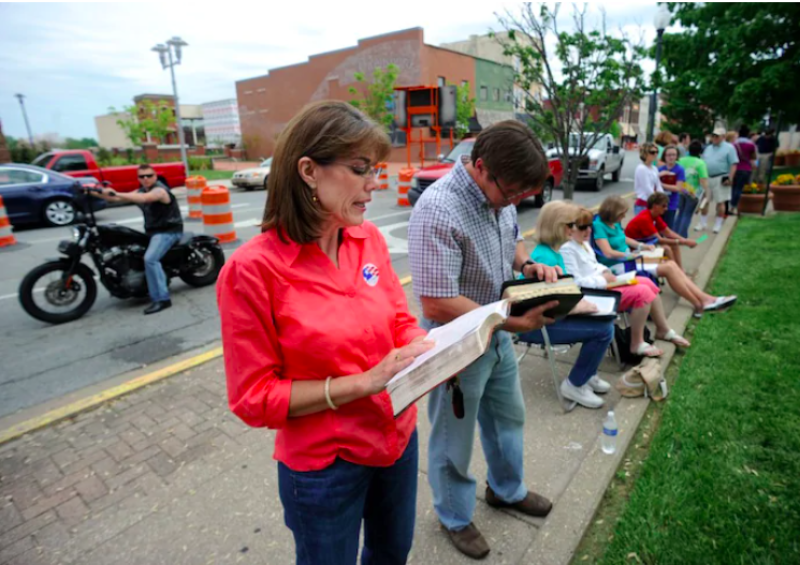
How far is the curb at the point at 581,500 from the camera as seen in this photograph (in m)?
2.36

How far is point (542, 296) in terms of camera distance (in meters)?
1.92

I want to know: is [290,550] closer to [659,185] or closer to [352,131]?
[352,131]

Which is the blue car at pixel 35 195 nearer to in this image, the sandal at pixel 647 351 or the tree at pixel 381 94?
the sandal at pixel 647 351

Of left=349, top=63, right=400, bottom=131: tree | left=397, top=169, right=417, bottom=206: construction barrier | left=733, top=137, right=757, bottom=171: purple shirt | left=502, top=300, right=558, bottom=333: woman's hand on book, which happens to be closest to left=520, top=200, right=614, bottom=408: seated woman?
left=502, top=300, right=558, bottom=333: woman's hand on book

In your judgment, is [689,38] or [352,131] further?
[689,38]

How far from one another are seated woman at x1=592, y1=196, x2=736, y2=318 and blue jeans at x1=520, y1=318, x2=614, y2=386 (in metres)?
1.89

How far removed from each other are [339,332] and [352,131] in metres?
0.57

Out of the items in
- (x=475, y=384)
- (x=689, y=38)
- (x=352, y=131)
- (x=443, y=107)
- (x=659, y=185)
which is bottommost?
(x=475, y=384)

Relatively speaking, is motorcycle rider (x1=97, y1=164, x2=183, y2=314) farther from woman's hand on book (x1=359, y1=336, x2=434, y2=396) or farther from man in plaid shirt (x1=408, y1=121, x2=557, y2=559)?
woman's hand on book (x1=359, y1=336, x2=434, y2=396)

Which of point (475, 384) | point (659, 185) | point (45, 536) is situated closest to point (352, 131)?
point (475, 384)

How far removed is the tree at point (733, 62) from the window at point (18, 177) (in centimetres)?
1982

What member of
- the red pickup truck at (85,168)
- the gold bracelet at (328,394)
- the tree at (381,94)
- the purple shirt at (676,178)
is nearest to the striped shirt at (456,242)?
the gold bracelet at (328,394)

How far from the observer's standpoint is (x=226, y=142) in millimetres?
52188

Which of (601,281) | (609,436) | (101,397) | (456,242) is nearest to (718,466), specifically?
(609,436)
